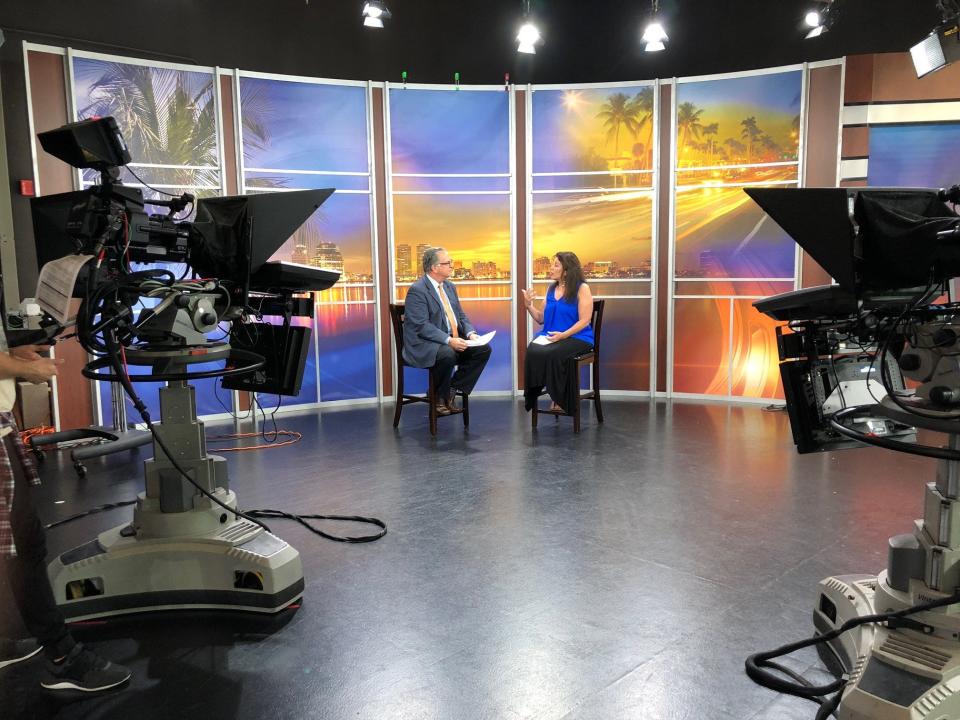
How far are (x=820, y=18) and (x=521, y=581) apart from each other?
511 cm

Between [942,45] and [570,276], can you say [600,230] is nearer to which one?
[570,276]

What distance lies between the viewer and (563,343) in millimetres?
5062

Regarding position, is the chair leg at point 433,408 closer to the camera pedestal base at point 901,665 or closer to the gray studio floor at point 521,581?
the gray studio floor at point 521,581

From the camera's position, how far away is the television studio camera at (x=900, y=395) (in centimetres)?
147

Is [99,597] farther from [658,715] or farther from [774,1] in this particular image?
[774,1]

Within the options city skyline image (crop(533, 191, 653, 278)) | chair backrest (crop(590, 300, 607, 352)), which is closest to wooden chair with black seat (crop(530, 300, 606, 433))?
chair backrest (crop(590, 300, 607, 352))

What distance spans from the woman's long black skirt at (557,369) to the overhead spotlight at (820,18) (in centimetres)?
312

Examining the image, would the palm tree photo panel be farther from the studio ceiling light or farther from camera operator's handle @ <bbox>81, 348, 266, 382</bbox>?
camera operator's handle @ <bbox>81, 348, 266, 382</bbox>

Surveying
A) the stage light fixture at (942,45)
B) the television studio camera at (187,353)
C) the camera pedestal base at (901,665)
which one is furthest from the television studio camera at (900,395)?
the stage light fixture at (942,45)

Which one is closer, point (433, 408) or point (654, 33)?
point (433, 408)

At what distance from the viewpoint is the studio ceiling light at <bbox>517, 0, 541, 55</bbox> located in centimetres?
566

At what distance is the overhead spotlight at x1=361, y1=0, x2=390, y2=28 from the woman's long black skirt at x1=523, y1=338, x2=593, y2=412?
2929 mm

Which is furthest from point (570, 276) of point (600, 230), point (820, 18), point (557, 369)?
point (820, 18)

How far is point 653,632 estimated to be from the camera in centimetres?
215
